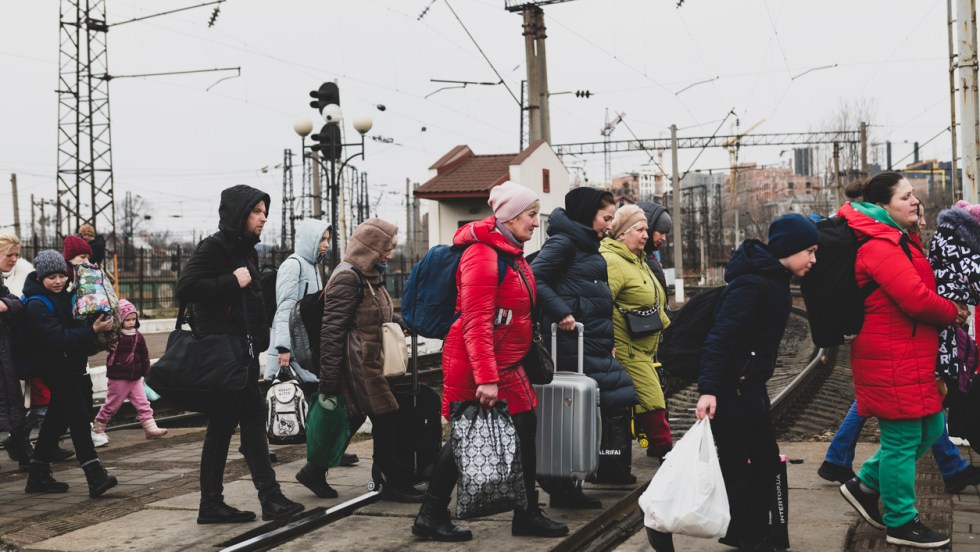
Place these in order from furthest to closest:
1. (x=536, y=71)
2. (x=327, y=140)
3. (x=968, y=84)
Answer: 1. (x=536, y=71)
2. (x=327, y=140)
3. (x=968, y=84)

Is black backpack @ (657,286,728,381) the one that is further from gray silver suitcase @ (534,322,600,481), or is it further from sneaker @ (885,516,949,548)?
sneaker @ (885,516,949,548)

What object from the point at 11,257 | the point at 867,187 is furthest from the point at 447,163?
the point at 867,187

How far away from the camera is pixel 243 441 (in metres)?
5.89

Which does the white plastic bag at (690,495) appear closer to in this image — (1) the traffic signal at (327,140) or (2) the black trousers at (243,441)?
(2) the black trousers at (243,441)

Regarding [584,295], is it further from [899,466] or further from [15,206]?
[15,206]

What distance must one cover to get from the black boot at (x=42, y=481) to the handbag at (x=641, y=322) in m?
4.04

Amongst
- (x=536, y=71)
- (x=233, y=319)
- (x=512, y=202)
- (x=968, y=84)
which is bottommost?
(x=233, y=319)

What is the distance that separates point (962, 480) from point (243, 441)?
4.31m

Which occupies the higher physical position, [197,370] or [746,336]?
[746,336]

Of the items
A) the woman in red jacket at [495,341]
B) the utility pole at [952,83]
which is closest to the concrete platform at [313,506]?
the woman in red jacket at [495,341]

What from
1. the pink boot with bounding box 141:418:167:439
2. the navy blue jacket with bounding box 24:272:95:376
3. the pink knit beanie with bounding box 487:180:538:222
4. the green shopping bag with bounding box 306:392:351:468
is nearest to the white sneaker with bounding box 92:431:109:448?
the pink boot with bounding box 141:418:167:439

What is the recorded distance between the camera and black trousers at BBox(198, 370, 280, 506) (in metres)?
5.73

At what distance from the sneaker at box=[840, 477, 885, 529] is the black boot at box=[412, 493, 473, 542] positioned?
2.05 metres

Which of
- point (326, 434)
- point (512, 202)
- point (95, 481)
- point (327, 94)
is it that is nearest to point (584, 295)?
point (512, 202)
